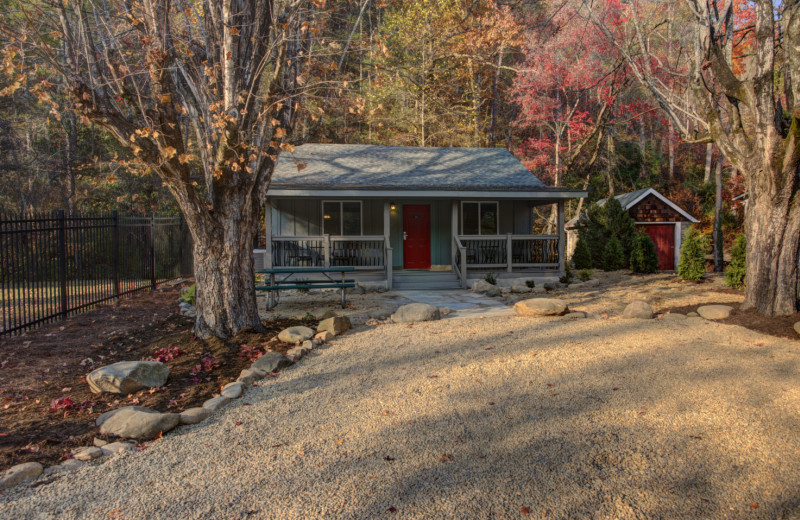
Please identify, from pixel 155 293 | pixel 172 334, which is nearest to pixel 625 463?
pixel 172 334

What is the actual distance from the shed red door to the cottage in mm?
6604

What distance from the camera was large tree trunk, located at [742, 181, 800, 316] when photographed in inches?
282

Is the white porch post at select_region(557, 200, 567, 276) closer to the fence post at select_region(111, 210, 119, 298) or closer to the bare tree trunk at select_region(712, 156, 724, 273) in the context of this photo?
the bare tree trunk at select_region(712, 156, 724, 273)

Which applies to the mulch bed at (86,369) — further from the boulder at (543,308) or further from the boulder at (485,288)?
the boulder at (485,288)

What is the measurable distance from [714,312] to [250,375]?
23.5 ft

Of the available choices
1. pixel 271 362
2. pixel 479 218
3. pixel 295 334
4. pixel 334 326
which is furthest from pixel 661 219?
pixel 271 362

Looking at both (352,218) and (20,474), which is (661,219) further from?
(20,474)

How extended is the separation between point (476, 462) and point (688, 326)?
18.3 feet

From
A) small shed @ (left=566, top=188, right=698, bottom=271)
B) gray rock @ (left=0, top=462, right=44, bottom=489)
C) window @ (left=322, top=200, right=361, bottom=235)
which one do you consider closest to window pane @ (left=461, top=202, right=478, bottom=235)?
window @ (left=322, top=200, right=361, bottom=235)

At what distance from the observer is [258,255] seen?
58.5 feet

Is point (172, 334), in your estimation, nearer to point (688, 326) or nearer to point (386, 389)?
point (386, 389)

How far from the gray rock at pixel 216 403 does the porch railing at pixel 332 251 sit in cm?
838

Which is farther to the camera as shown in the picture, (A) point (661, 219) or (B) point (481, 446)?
(A) point (661, 219)

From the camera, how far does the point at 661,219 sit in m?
19.5
